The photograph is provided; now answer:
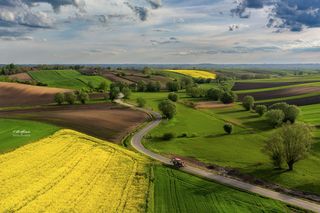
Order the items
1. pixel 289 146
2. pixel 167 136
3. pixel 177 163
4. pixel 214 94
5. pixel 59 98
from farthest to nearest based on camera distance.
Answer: pixel 214 94
pixel 59 98
pixel 167 136
pixel 289 146
pixel 177 163

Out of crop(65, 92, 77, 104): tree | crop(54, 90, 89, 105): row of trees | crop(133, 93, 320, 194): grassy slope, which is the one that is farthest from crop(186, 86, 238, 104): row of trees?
crop(65, 92, 77, 104): tree

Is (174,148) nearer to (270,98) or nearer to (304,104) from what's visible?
(304,104)

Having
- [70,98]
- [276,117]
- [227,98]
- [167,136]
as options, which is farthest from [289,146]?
[70,98]

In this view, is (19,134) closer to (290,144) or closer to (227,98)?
(290,144)

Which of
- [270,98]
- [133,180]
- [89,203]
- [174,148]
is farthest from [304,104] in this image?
[89,203]

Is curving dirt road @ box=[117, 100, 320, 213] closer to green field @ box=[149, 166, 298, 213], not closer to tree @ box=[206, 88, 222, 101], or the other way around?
green field @ box=[149, 166, 298, 213]

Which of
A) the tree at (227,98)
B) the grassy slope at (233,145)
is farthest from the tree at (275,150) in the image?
the tree at (227,98)
